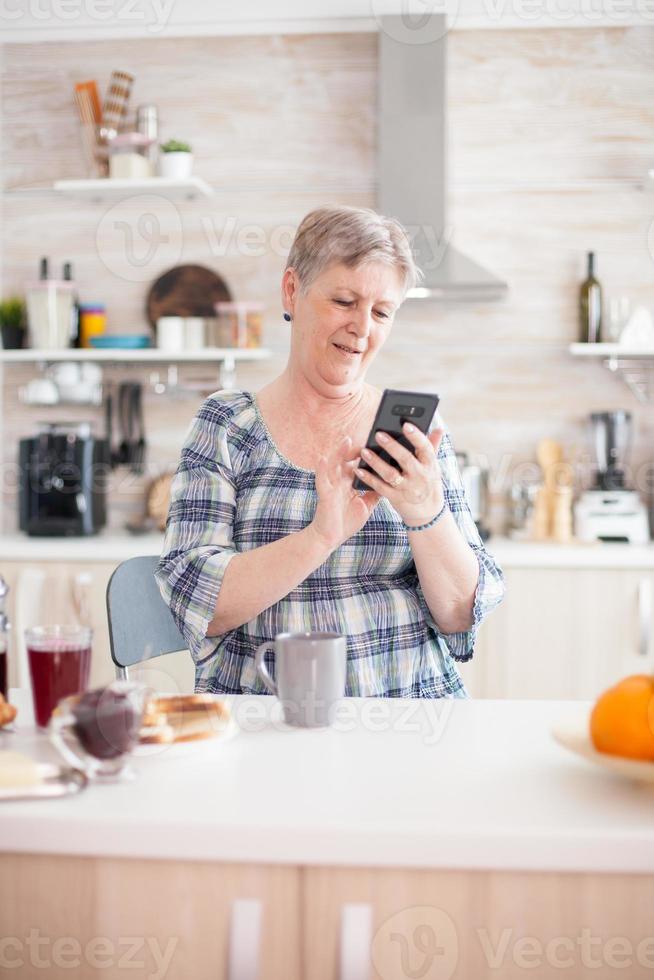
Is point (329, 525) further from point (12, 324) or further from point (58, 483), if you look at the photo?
point (12, 324)

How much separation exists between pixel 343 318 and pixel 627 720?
0.80 metres

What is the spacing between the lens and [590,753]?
975mm

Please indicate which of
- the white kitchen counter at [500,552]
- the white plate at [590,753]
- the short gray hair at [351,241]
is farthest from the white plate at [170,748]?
the white kitchen counter at [500,552]

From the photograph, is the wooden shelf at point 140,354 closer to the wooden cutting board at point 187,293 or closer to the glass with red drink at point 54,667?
the wooden cutting board at point 187,293

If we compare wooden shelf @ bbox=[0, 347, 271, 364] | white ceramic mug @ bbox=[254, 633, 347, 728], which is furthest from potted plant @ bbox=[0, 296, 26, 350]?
white ceramic mug @ bbox=[254, 633, 347, 728]

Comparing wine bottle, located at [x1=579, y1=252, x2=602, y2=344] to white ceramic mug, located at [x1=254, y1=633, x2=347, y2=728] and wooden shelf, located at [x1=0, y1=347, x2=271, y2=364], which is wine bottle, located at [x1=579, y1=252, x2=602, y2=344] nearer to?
wooden shelf, located at [x1=0, y1=347, x2=271, y2=364]

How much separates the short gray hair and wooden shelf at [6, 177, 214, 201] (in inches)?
77.8

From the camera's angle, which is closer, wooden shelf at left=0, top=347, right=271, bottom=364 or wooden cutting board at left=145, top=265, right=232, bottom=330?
wooden shelf at left=0, top=347, right=271, bottom=364

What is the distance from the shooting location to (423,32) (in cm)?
337

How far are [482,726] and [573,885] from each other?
0.32m

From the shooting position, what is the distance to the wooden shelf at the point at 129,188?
3.40 meters

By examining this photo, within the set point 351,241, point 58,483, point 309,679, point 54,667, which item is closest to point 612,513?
point 58,483

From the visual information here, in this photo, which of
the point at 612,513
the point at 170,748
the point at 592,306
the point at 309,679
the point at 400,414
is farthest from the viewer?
the point at 592,306

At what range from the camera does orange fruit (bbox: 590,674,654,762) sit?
94 cm
